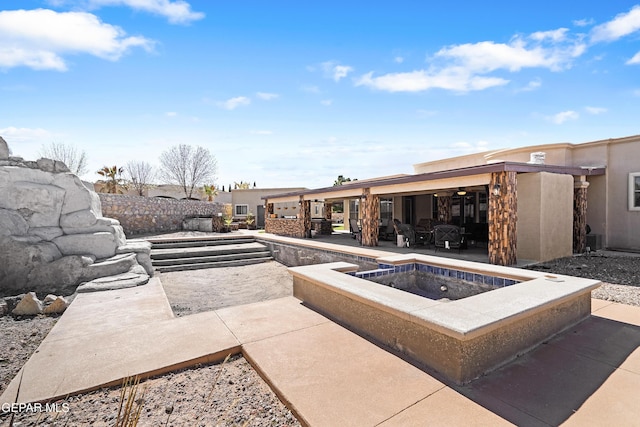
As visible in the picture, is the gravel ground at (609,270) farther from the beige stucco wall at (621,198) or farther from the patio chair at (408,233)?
the patio chair at (408,233)

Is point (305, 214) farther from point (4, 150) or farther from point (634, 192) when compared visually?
point (634, 192)

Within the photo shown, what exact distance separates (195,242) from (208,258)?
7.84 feet

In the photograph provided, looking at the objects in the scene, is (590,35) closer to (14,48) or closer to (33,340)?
(33,340)

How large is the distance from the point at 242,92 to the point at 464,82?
856 centimetres

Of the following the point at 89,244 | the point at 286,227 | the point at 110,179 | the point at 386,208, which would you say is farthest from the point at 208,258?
the point at 110,179

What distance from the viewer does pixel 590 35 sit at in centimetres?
909

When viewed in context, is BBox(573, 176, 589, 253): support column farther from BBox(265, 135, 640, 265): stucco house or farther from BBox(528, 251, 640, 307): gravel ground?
BBox(528, 251, 640, 307): gravel ground

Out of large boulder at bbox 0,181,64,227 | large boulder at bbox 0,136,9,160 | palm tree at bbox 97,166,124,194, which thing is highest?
palm tree at bbox 97,166,124,194

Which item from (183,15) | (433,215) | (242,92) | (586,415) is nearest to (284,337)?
(586,415)

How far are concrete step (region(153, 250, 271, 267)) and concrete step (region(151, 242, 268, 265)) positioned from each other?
10cm

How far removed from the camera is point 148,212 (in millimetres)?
18203

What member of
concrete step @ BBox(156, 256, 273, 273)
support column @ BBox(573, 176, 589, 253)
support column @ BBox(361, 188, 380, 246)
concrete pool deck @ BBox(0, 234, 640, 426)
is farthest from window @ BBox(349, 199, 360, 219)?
concrete pool deck @ BBox(0, 234, 640, 426)

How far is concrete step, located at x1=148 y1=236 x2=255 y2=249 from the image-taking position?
41.8 feet

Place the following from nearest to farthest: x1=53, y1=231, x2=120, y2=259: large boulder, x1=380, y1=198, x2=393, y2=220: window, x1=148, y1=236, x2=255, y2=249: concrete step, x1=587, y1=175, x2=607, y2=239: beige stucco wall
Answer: x1=53, y1=231, x2=120, y2=259: large boulder → x1=587, y1=175, x2=607, y2=239: beige stucco wall → x1=148, y1=236, x2=255, y2=249: concrete step → x1=380, y1=198, x2=393, y2=220: window
